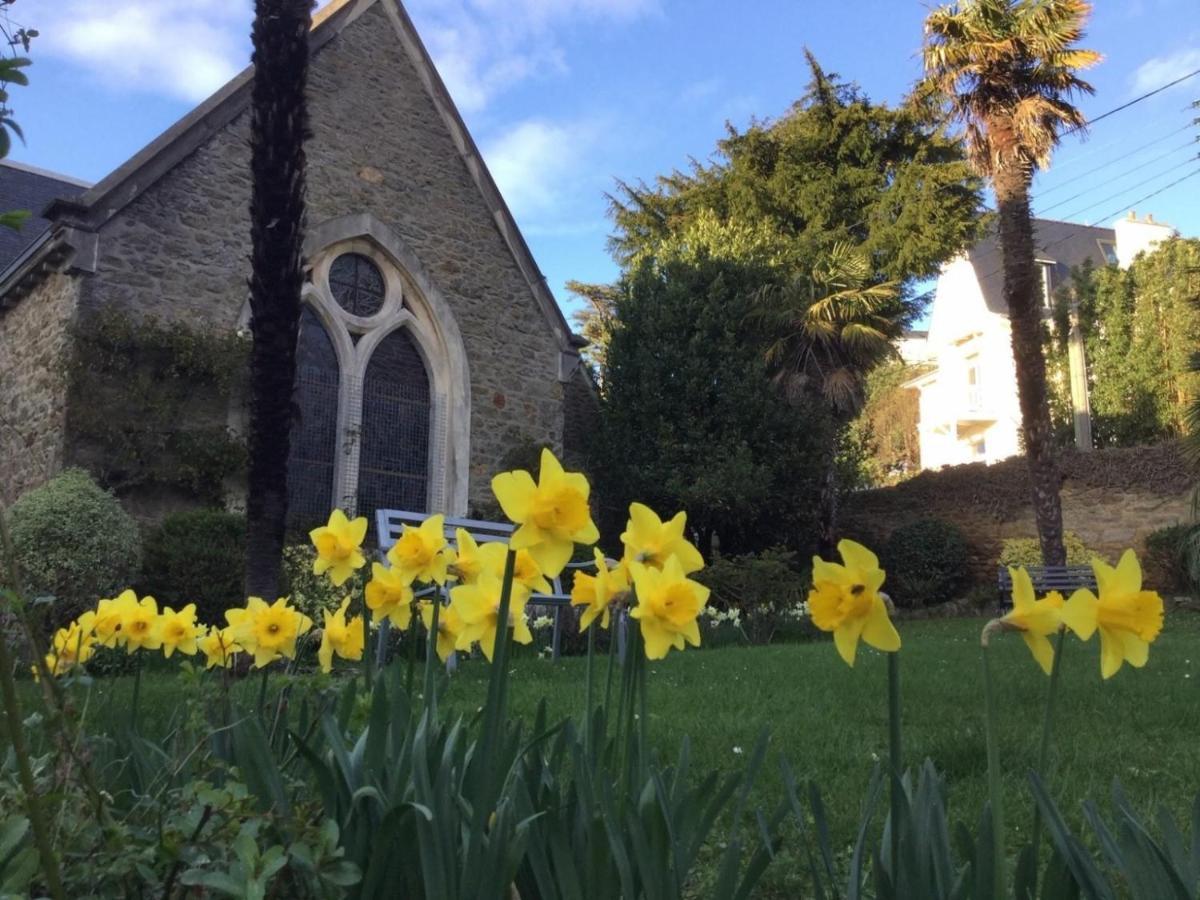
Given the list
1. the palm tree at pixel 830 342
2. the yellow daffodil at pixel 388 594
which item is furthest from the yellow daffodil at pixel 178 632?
the palm tree at pixel 830 342

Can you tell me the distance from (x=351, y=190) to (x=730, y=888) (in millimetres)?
12843

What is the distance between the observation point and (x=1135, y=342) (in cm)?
2500

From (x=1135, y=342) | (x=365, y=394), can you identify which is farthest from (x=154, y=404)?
(x=1135, y=342)

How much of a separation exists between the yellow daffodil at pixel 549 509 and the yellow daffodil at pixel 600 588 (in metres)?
0.26

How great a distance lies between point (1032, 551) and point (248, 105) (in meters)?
15.4

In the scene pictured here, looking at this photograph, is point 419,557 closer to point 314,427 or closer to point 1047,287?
point 314,427

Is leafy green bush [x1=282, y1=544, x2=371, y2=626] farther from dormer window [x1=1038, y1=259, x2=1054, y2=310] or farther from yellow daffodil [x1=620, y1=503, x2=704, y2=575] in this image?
dormer window [x1=1038, y1=259, x2=1054, y2=310]

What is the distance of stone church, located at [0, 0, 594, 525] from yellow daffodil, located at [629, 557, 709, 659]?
10.2 metres

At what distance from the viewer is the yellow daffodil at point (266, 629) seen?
2.09m

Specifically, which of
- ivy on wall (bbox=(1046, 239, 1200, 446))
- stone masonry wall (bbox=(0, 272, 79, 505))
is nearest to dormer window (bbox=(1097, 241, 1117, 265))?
ivy on wall (bbox=(1046, 239, 1200, 446))

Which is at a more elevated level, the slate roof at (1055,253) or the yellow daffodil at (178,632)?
the slate roof at (1055,253)

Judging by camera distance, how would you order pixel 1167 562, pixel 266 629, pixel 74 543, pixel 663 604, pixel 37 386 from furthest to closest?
pixel 1167 562
pixel 37 386
pixel 74 543
pixel 266 629
pixel 663 604

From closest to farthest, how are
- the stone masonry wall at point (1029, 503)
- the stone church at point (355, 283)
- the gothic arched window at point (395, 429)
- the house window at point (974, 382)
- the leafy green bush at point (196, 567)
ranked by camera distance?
1. the leafy green bush at point (196, 567)
2. the stone church at point (355, 283)
3. the gothic arched window at point (395, 429)
4. the stone masonry wall at point (1029, 503)
5. the house window at point (974, 382)

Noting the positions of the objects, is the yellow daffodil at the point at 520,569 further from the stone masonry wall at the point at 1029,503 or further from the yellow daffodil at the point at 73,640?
the stone masonry wall at the point at 1029,503
